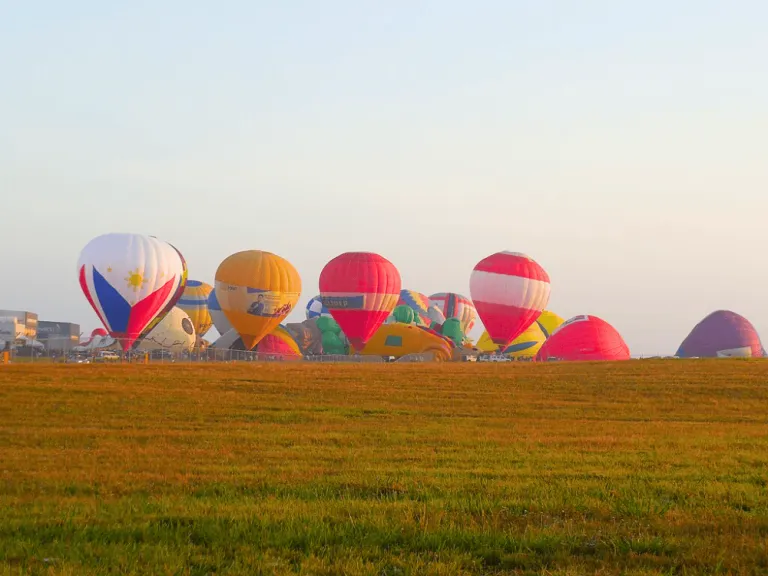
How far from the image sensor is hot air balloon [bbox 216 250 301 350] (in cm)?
7438

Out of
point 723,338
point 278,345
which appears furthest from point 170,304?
point 723,338

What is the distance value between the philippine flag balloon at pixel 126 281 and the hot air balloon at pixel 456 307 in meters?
60.2

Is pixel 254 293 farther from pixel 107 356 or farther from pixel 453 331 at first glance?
pixel 453 331

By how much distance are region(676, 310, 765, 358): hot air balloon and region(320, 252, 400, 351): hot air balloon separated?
32497 millimetres

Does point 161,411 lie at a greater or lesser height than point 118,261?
lesser

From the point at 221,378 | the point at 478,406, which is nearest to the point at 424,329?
the point at 221,378

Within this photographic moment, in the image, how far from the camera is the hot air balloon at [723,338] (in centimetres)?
8962

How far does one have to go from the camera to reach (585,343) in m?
66.8

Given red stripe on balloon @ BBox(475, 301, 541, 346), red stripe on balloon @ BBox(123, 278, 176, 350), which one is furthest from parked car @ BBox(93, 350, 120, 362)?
red stripe on balloon @ BBox(475, 301, 541, 346)

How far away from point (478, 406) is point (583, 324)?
136ft

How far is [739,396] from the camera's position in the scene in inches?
1287

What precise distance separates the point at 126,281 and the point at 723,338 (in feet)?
189

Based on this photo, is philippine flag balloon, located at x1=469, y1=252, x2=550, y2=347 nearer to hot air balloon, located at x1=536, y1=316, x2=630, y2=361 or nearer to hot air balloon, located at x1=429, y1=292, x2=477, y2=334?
hot air balloon, located at x1=536, y1=316, x2=630, y2=361

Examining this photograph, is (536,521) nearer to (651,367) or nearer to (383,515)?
(383,515)
